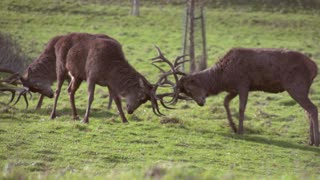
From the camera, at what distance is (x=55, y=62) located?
18.1 metres

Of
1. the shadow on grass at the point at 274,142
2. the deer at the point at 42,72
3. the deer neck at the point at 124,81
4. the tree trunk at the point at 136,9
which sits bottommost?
the tree trunk at the point at 136,9

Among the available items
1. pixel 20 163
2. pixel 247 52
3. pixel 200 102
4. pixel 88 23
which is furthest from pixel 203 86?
pixel 88 23

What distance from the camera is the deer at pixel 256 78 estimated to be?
15438mm

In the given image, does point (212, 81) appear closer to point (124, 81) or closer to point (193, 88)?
point (193, 88)

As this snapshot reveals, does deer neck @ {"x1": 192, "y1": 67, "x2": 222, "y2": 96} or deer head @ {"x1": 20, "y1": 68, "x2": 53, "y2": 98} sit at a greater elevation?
deer neck @ {"x1": 192, "y1": 67, "x2": 222, "y2": 96}

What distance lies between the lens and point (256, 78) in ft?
52.5

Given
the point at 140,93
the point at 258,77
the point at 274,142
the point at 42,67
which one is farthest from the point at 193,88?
the point at 42,67

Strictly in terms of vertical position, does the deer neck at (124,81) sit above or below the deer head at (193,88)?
above

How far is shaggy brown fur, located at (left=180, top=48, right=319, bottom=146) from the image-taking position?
1544cm

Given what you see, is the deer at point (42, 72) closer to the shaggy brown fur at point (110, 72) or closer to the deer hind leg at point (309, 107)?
the shaggy brown fur at point (110, 72)

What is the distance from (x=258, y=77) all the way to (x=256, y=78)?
6 centimetres

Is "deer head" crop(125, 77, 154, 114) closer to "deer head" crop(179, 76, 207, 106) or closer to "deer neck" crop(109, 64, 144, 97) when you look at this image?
"deer neck" crop(109, 64, 144, 97)

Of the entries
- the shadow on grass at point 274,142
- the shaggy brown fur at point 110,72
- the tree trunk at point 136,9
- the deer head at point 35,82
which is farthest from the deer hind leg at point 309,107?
the tree trunk at point 136,9

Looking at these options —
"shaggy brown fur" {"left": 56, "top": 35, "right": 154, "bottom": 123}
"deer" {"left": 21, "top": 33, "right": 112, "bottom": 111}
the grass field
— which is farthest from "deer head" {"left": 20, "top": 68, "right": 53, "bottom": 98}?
"shaggy brown fur" {"left": 56, "top": 35, "right": 154, "bottom": 123}
